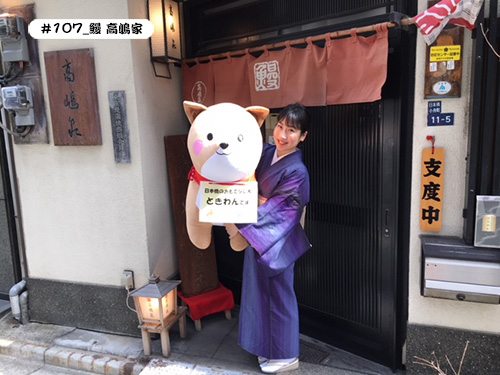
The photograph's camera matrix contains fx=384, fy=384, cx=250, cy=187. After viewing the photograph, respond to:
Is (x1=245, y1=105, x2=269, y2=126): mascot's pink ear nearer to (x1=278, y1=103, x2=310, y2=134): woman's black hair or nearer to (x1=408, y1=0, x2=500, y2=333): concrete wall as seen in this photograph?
(x1=278, y1=103, x2=310, y2=134): woman's black hair

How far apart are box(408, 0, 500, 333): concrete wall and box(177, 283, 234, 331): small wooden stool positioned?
8.50ft

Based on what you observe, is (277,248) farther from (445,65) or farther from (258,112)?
(445,65)

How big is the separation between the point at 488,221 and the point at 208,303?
138 inches

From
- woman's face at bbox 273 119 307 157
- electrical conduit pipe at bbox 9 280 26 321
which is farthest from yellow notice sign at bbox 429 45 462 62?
electrical conduit pipe at bbox 9 280 26 321

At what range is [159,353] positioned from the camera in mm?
4758

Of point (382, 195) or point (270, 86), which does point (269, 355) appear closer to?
point (382, 195)

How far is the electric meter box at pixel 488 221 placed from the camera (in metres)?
3.39

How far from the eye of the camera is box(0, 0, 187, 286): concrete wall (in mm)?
4770

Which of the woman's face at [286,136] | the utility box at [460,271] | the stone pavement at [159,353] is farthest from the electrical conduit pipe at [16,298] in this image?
the utility box at [460,271]

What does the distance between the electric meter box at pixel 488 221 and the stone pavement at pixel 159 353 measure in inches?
73.2

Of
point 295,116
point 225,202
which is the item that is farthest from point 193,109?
point 295,116

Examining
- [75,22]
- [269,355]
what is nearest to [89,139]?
[75,22]

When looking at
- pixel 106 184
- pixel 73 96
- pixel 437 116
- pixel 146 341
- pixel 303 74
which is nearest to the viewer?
pixel 437 116

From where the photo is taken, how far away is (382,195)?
13.7 feet
